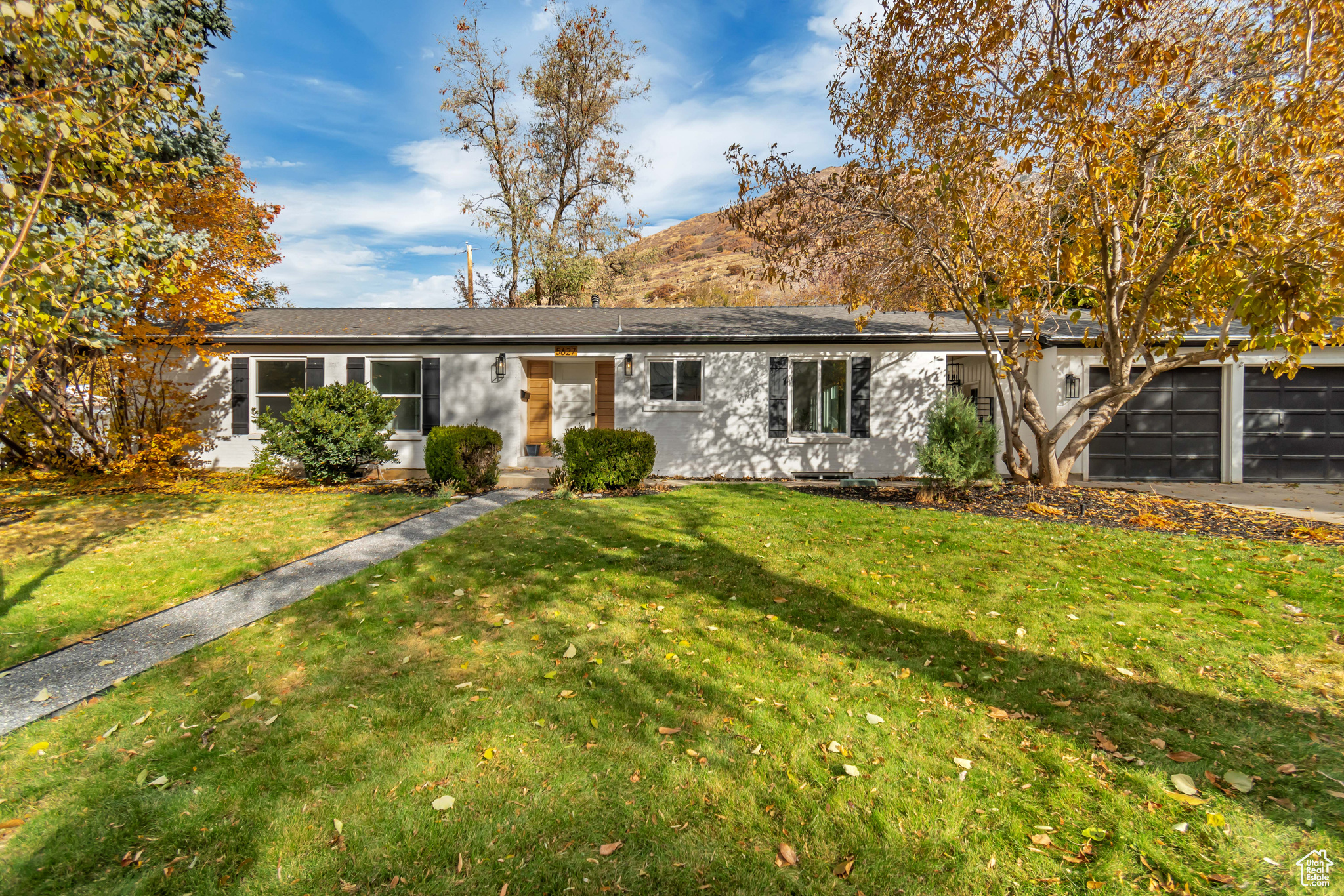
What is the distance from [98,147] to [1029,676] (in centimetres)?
731

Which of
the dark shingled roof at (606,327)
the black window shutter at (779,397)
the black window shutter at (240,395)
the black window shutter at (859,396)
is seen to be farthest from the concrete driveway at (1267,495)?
the black window shutter at (240,395)

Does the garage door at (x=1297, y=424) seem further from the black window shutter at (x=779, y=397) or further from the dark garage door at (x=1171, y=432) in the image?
the black window shutter at (x=779, y=397)

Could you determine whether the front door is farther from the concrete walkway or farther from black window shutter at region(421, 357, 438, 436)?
the concrete walkway

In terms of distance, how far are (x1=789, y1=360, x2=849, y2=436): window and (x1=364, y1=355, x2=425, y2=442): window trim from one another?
795 centimetres

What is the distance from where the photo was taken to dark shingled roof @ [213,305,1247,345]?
473 inches

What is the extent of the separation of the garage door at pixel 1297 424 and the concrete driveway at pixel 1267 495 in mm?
351

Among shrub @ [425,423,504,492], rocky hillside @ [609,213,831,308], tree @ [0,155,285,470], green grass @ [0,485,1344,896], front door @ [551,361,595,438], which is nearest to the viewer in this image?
green grass @ [0,485,1344,896]

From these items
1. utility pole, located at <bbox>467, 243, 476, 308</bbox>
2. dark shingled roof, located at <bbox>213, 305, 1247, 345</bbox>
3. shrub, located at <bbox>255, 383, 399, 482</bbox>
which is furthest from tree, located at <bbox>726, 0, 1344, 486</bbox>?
utility pole, located at <bbox>467, 243, 476, 308</bbox>

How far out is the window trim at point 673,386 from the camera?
12383mm

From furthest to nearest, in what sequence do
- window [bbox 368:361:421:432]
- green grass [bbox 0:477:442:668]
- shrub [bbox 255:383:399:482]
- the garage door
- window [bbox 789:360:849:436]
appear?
window [bbox 368:361:421:432]
window [bbox 789:360:849:436]
the garage door
shrub [bbox 255:383:399:482]
green grass [bbox 0:477:442:668]

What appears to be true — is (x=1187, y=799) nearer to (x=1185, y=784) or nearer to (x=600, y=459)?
(x=1185, y=784)

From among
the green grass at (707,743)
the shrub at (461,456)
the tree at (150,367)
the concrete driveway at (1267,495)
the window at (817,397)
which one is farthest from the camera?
the window at (817,397)

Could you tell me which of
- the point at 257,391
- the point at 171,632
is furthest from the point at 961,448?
the point at 257,391

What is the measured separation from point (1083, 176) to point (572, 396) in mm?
10298
